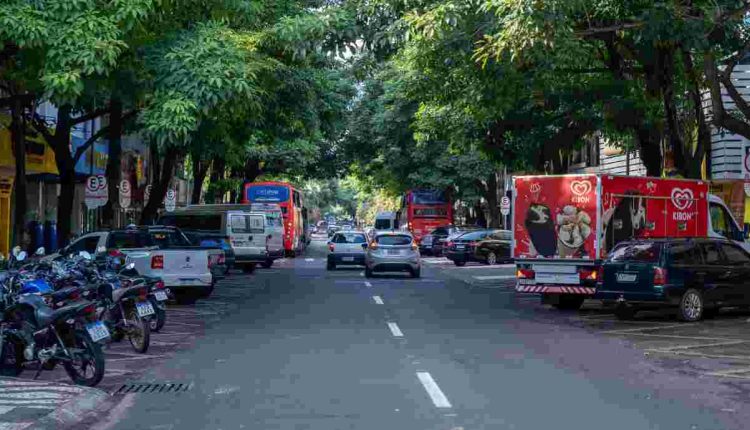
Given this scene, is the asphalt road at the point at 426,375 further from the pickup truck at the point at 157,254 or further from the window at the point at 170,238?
the window at the point at 170,238

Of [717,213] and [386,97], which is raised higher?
[386,97]

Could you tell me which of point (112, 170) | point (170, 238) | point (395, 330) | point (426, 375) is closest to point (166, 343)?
point (395, 330)

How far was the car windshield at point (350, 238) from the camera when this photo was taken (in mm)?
36875

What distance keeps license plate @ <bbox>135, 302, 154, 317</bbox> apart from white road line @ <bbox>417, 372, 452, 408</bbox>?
429 cm

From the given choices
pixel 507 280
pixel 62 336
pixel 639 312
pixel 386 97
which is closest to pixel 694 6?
pixel 639 312

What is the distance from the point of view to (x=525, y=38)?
15.4 metres

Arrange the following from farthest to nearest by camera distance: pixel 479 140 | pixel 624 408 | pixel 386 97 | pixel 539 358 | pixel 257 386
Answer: pixel 386 97 < pixel 479 140 < pixel 539 358 < pixel 257 386 < pixel 624 408

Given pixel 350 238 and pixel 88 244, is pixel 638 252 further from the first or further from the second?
pixel 350 238

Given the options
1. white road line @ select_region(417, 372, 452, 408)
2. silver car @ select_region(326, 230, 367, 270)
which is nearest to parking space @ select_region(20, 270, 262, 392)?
white road line @ select_region(417, 372, 452, 408)

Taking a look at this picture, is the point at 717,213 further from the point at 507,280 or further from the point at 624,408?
the point at 624,408

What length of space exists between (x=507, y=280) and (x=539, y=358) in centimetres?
1910

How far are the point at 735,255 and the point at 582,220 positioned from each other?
9.73 feet

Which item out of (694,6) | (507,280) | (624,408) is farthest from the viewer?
(507,280)

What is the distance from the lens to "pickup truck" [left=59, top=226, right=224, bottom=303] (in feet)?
66.7
